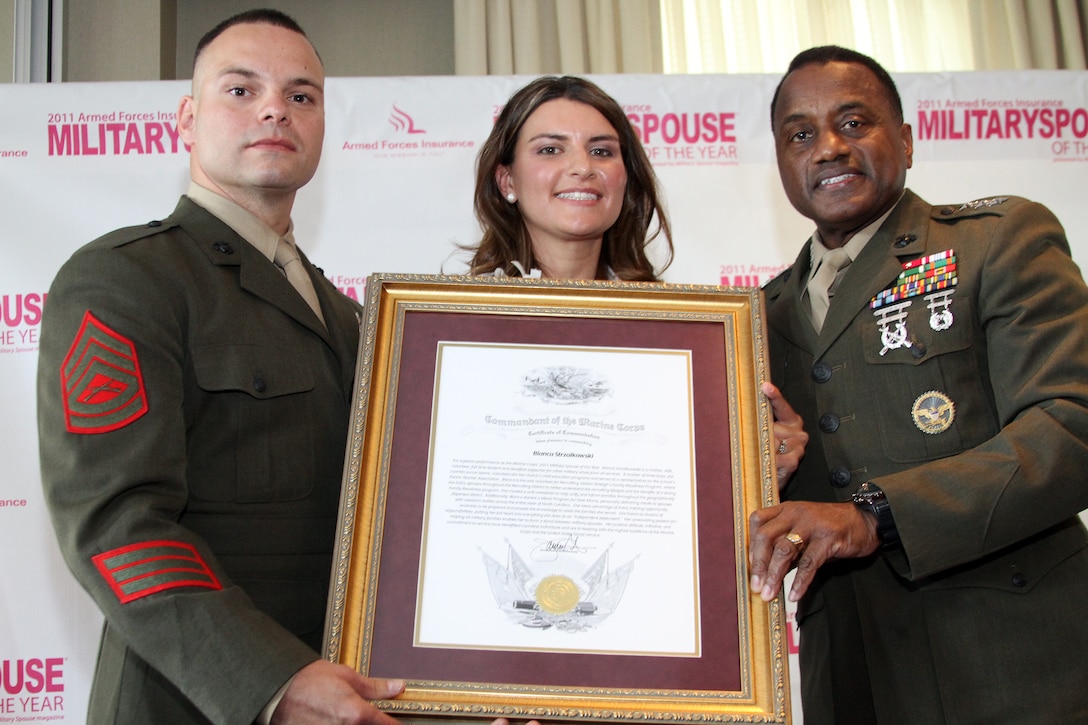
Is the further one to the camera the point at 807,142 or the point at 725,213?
the point at 725,213

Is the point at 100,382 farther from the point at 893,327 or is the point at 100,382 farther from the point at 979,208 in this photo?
the point at 979,208

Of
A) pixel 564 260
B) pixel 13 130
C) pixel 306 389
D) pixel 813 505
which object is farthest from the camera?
pixel 13 130

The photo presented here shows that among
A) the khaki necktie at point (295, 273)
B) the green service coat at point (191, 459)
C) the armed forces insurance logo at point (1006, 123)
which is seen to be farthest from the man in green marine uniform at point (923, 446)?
the armed forces insurance logo at point (1006, 123)

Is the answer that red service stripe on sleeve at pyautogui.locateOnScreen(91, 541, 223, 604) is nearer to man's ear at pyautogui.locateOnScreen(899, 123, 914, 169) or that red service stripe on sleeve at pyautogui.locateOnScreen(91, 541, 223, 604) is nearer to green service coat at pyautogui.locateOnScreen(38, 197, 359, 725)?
green service coat at pyautogui.locateOnScreen(38, 197, 359, 725)

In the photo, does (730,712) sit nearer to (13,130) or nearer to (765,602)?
(765,602)

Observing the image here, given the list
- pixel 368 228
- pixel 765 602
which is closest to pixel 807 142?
pixel 765 602

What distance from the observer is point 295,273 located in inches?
77.7

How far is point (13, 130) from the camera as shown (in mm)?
3318

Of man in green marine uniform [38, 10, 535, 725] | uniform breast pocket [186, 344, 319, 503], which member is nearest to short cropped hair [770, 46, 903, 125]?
man in green marine uniform [38, 10, 535, 725]

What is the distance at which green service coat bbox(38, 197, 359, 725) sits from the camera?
55.7 inches

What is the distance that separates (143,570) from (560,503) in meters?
0.64

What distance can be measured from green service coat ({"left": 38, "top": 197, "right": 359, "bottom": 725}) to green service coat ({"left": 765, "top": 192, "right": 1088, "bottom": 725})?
3.25ft

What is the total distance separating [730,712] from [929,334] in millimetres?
842
